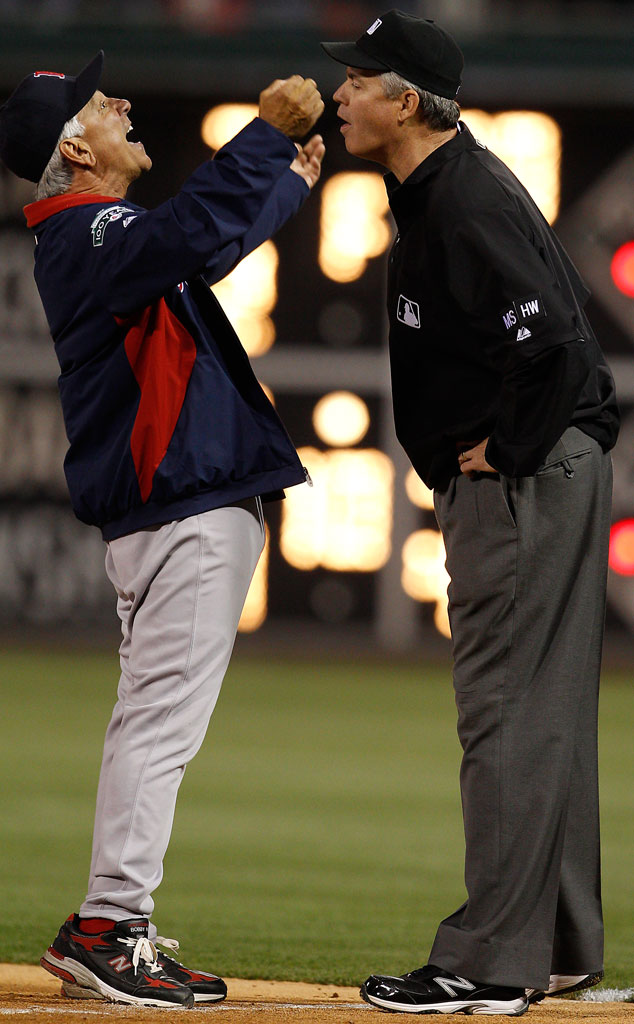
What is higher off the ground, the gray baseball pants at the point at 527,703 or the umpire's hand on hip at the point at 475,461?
the umpire's hand on hip at the point at 475,461

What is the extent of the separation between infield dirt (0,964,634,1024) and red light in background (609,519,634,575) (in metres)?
6.61

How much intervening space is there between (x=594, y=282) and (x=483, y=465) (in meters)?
7.48

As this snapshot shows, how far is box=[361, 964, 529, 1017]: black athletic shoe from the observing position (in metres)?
3.11

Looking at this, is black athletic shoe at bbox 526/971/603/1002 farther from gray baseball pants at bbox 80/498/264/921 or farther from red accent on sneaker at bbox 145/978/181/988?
gray baseball pants at bbox 80/498/264/921

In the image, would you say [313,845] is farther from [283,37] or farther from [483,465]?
[283,37]

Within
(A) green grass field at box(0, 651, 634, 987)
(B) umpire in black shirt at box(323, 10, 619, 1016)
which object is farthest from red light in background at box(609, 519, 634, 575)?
(B) umpire in black shirt at box(323, 10, 619, 1016)

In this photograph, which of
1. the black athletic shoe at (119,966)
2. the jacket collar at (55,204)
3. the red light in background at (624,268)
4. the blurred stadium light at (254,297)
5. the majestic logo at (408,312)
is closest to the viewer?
the black athletic shoe at (119,966)

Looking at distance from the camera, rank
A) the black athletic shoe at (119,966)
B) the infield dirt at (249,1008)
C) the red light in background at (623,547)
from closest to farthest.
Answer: the infield dirt at (249,1008), the black athletic shoe at (119,966), the red light in background at (623,547)

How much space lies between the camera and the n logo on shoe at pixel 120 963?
316 cm

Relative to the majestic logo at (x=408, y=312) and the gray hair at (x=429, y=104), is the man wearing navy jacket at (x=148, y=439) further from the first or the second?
the majestic logo at (x=408, y=312)

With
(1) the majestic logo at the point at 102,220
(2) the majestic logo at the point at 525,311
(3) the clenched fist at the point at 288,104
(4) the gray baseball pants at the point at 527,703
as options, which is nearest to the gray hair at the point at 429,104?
(3) the clenched fist at the point at 288,104

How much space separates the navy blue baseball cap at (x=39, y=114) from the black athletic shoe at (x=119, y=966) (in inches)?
67.7

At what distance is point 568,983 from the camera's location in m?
3.30

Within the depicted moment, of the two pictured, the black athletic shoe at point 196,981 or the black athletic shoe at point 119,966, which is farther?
the black athletic shoe at point 196,981
